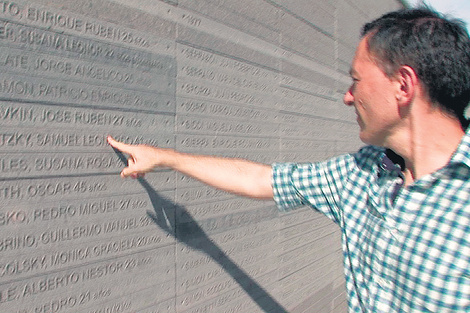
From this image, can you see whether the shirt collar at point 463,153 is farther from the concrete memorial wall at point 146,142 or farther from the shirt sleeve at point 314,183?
the concrete memorial wall at point 146,142

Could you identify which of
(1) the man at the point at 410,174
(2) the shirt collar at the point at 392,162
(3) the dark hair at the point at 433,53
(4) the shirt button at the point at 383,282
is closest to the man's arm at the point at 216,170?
(1) the man at the point at 410,174

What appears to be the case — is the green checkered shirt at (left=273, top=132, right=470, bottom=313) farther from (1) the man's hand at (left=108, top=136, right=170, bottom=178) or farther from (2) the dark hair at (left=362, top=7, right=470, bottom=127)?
(1) the man's hand at (left=108, top=136, right=170, bottom=178)

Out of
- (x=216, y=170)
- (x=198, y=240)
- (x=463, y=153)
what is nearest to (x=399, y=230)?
(x=463, y=153)

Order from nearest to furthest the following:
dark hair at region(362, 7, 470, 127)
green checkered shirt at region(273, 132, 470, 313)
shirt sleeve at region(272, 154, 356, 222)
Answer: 1. green checkered shirt at region(273, 132, 470, 313)
2. dark hair at region(362, 7, 470, 127)
3. shirt sleeve at region(272, 154, 356, 222)

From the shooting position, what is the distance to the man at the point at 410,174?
1391 millimetres

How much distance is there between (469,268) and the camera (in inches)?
52.5

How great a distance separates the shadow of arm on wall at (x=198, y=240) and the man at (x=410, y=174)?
0.95 metres

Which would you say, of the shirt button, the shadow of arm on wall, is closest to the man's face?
the shirt button

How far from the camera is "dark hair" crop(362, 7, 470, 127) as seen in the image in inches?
58.9

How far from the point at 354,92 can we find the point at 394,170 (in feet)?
1.11

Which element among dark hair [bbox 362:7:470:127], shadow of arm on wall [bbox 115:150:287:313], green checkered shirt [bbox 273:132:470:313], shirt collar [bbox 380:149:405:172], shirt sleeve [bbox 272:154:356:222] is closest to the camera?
green checkered shirt [bbox 273:132:470:313]

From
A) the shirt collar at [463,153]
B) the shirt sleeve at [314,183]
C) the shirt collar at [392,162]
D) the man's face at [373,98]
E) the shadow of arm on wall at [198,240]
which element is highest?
the man's face at [373,98]

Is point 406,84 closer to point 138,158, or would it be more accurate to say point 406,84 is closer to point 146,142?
point 138,158

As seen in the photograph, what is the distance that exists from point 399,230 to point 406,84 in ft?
1.67
